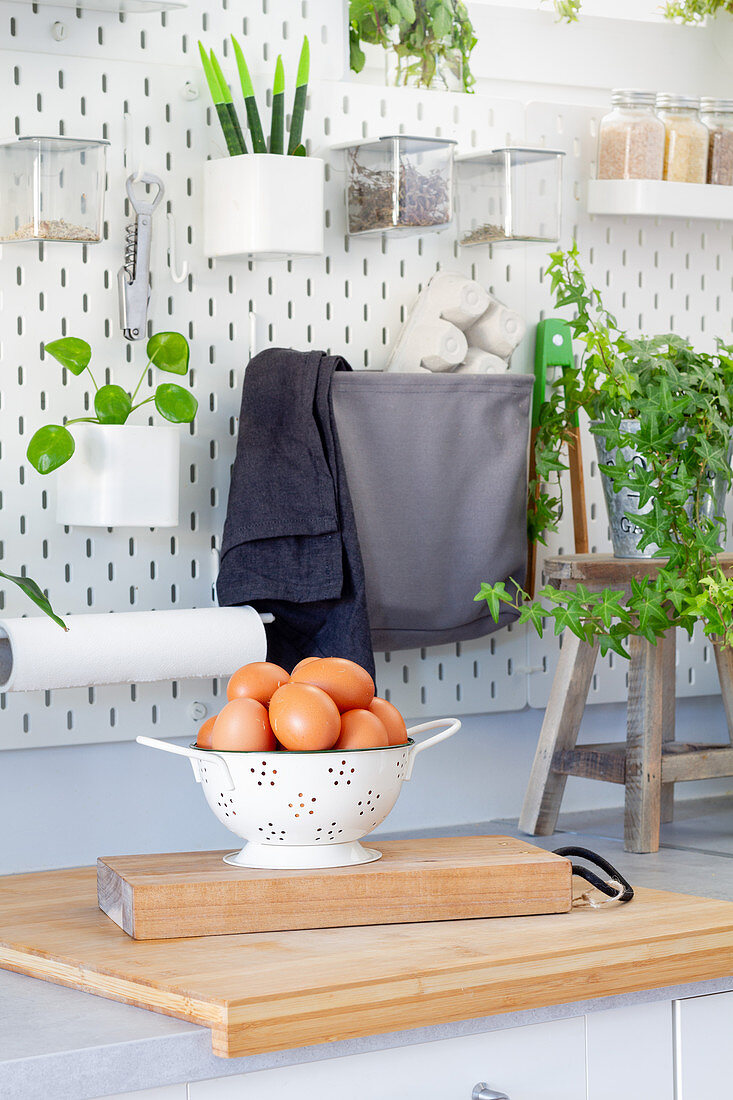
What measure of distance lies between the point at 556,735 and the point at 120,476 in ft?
2.22

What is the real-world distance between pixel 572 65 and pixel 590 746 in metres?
1.01

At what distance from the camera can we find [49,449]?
158cm

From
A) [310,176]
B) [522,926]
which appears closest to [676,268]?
[310,176]

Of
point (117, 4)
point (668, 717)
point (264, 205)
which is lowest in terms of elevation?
point (668, 717)

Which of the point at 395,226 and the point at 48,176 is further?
the point at 395,226

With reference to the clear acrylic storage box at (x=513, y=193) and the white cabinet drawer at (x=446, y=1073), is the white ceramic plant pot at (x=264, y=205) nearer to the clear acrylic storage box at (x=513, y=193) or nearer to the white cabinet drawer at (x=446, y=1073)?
the clear acrylic storage box at (x=513, y=193)

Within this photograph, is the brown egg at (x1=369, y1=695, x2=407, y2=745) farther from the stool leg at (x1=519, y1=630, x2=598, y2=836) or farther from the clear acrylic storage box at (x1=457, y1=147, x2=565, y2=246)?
the clear acrylic storage box at (x1=457, y1=147, x2=565, y2=246)

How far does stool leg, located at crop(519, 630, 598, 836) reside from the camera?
1864 millimetres

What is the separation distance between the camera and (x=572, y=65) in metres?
2.12

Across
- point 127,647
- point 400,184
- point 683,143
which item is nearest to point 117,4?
point 400,184

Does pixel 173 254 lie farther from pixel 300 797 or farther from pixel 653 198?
pixel 300 797

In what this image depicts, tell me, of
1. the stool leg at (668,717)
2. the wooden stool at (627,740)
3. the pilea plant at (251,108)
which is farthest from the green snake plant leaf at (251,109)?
the stool leg at (668,717)

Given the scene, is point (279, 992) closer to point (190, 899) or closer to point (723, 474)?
point (190, 899)

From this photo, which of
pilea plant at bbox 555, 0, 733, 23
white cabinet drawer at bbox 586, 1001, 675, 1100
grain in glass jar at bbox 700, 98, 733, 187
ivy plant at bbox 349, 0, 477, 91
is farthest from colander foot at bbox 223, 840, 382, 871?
pilea plant at bbox 555, 0, 733, 23
